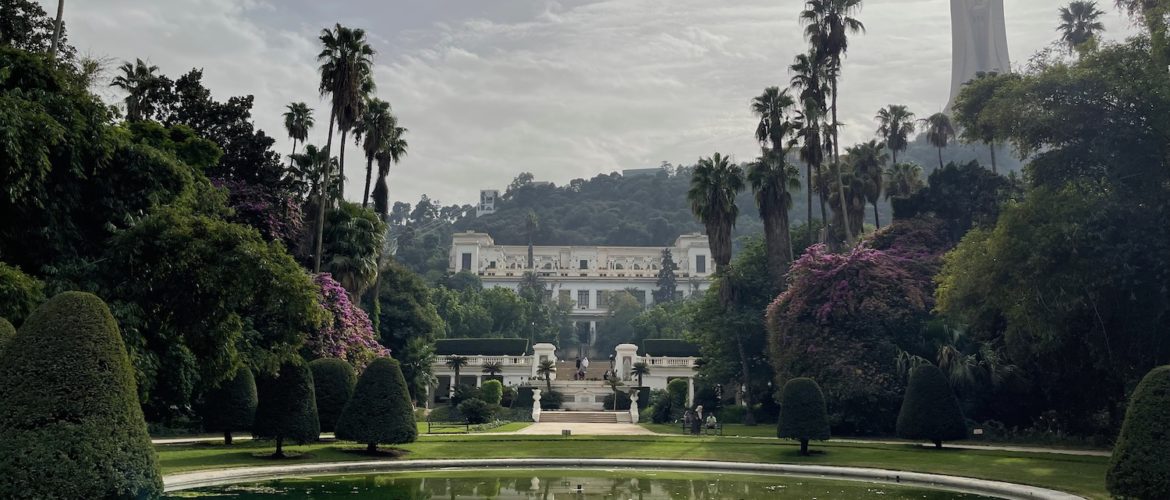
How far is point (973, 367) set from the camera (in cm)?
3566

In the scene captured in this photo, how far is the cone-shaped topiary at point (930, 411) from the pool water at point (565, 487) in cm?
658

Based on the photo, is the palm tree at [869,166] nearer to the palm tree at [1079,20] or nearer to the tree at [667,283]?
the palm tree at [1079,20]

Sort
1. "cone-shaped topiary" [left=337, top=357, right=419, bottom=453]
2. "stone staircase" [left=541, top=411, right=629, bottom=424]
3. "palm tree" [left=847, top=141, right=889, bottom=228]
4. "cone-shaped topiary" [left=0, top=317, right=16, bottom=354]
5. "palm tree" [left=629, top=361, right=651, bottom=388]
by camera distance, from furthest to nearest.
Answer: "palm tree" [left=629, top=361, right=651, bottom=388] → "palm tree" [left=847, top=141, right=889, bottom=228] → "stone staircase" [left=541, top=411, right=629, bottom=424] → "cone-shaped topiary" [left=337, top=357, right=419, bottom=453] → "cone-shaped topiary" [left=0, top=317, right=16, bottom=354]

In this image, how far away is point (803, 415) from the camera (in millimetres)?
28656

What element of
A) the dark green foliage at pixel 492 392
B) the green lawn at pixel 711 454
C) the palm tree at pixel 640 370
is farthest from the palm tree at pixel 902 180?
the green lawn at pixel 711 454

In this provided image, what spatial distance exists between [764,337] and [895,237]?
803 cm

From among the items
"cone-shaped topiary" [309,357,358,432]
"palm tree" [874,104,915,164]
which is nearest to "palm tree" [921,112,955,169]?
"palm tree" [874,104,915,164]

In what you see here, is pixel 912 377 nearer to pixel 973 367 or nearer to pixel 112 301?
pixel 973 367

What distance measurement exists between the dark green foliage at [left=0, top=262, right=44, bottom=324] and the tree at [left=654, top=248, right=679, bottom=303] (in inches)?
4530

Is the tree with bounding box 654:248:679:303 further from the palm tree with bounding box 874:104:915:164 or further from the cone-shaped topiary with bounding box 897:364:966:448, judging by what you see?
the cone-shaped topiary with bounding box 897:364:966:448

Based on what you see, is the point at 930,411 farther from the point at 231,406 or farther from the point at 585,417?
the point at 585,417

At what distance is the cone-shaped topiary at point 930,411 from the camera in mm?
29391

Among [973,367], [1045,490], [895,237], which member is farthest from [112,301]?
[895,237]

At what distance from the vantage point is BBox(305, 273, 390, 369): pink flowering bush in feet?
114
